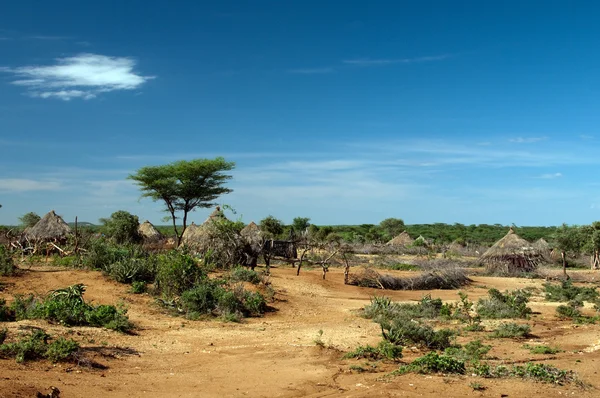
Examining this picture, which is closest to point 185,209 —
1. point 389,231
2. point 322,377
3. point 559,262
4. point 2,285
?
point 2,285

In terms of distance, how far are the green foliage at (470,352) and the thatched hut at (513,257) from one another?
66.1 ft

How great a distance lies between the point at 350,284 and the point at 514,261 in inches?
511

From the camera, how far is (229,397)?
23.3 ft

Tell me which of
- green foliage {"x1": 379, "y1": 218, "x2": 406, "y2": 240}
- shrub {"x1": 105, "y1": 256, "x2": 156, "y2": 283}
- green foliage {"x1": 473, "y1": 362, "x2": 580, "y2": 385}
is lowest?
green foliage {"x1": 473, "y1": 362, "x2": 580, "y2": 385}

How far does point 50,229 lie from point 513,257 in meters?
25.0

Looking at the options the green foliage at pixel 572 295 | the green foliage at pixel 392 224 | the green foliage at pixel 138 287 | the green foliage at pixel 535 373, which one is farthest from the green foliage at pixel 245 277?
the green foliage at pixel 392 224

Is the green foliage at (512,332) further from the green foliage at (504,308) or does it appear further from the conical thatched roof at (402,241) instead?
the conical thatched roof at (402,241)

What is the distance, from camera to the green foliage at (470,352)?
9.53 m

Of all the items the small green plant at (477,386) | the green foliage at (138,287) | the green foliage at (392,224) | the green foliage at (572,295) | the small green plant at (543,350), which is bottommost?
the small green plant at (543,350)

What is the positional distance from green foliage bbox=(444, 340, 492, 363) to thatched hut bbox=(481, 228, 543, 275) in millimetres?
20139

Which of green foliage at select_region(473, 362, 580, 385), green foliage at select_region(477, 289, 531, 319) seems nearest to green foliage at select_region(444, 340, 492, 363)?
green foliage at select_region(473, 362, 580, 385)

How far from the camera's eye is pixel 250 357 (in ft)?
31.4

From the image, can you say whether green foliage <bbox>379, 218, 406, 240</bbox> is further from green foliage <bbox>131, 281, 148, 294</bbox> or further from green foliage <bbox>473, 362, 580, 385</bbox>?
green foliage <bbox>473, 362, 580, 385</bbox>

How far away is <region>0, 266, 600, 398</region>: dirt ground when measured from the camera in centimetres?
736
